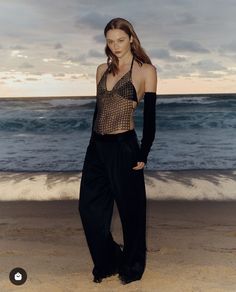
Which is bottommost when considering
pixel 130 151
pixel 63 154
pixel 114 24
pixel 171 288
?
pixel 63 154

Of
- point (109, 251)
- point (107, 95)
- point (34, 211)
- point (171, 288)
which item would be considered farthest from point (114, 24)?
point (34, 211)

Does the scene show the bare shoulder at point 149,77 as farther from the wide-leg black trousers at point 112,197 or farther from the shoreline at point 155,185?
the shoreline at point 155,185

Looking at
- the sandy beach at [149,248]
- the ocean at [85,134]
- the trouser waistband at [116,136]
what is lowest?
the ocean at [85,134]

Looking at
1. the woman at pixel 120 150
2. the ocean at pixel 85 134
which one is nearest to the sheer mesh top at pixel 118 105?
the woman at pixel 120 150

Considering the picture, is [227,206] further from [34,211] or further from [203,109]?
[203,109]

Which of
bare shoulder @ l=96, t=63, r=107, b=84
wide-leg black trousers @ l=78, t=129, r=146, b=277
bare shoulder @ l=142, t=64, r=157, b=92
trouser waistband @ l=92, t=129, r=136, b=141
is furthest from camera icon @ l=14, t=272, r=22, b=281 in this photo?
bare shoulder @ l=142, t=64, r=157, b=92

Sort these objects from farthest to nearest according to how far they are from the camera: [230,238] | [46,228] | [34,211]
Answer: [34,211], [46,228], [230,238]

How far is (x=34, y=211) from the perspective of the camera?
21.1 ft

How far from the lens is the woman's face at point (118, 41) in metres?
3.36

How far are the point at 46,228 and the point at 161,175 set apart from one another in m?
3.64

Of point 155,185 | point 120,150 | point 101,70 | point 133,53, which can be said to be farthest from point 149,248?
point 155,185

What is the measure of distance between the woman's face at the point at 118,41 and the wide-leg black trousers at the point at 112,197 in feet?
1.78

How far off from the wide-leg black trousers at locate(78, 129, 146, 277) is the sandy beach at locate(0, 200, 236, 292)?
188mm

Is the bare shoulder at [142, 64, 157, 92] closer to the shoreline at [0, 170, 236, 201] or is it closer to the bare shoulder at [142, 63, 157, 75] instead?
the bare shoulder at [142, 63, 157, 75]
